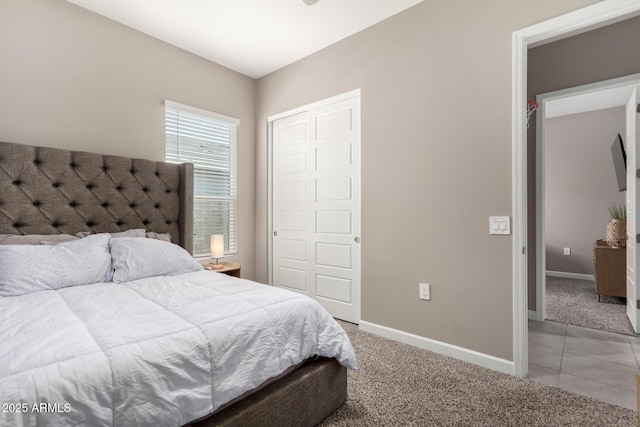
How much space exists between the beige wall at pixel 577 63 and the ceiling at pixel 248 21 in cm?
163

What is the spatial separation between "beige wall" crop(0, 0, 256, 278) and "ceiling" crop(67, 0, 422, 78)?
17 centimetres

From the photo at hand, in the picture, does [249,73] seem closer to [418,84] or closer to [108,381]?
[418,84]

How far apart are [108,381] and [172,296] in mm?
729

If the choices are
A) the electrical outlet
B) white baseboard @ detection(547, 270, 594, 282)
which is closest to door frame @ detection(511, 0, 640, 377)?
the electrical outlet

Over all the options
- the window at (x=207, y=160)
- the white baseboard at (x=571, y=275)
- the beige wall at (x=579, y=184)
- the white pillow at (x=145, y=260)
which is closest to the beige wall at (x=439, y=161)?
the window at (x=207, y=160)

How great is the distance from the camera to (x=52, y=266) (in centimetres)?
187

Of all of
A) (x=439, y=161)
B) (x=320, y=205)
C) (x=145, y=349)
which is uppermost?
(x=439, y=161)

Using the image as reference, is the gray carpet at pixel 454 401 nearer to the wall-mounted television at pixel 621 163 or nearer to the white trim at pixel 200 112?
the white trim at pixel 200 112

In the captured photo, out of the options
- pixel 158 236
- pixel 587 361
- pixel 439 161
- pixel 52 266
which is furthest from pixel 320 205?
pixel 587 361

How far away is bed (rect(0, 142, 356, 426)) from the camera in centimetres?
94

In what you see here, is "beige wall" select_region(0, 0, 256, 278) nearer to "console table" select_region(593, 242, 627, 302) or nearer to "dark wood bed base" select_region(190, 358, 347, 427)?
"dark wood bed base" select_region(190, 358, 347, 427)

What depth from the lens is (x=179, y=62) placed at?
3201 mm

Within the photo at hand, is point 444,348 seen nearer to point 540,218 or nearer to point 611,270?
point 540,218

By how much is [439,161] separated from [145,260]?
2.21 m
